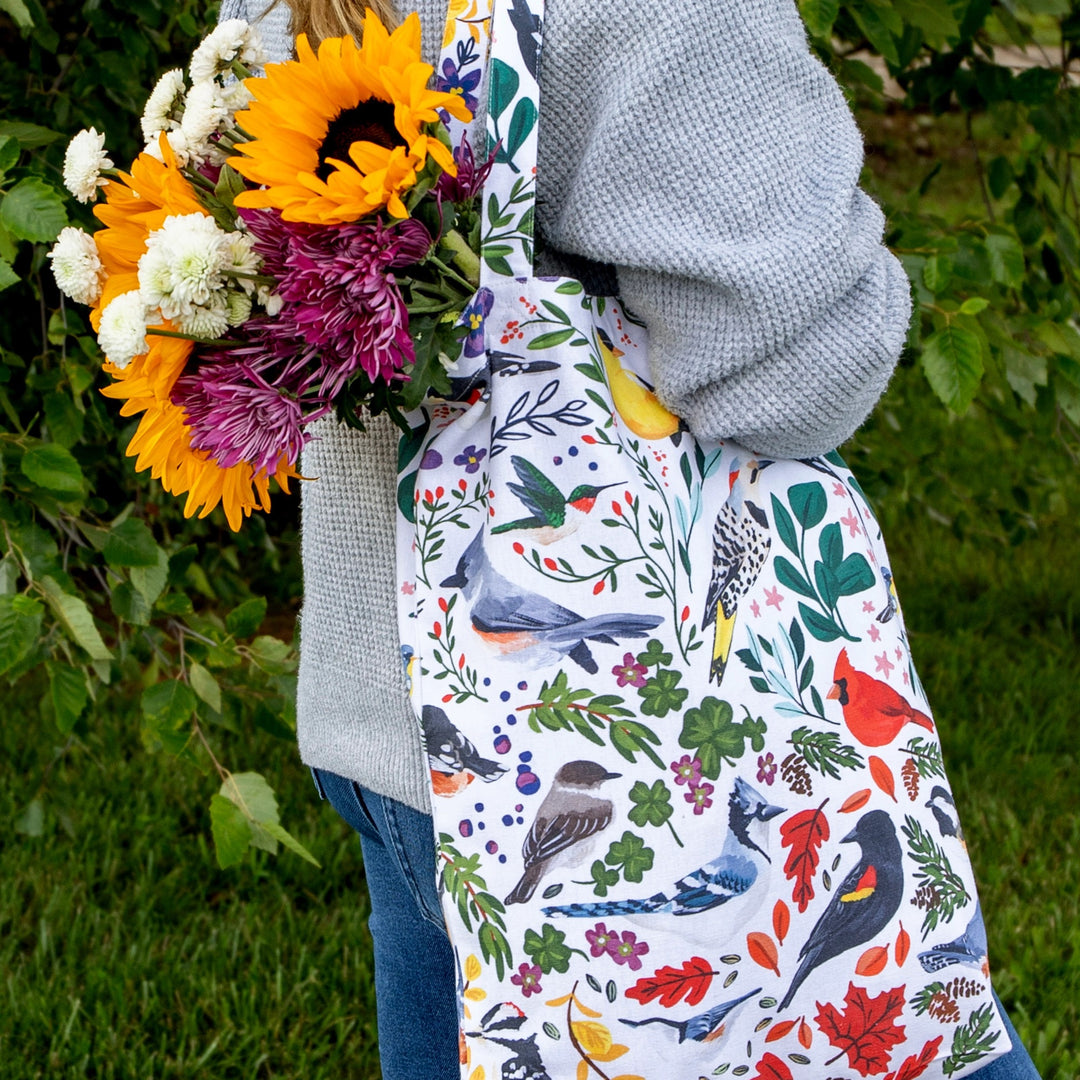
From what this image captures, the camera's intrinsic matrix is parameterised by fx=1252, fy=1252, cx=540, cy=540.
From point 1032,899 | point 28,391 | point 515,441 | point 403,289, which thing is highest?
point 403,289

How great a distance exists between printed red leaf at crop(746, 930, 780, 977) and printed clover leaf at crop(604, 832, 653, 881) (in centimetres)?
11

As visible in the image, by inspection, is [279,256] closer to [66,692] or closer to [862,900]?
[862,900]

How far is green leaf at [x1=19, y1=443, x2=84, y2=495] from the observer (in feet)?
5.13

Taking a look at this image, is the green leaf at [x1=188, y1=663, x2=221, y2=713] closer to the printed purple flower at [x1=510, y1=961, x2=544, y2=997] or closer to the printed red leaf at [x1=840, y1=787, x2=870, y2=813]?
the printed purple flower at [x1=510, y1=961, x2=544, y2=997]

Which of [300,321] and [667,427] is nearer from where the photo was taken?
[300,321]

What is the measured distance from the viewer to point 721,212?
3.10 ft

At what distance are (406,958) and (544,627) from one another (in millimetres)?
459

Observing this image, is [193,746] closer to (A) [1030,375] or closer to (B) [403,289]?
(B) [403,289]

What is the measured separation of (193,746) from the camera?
5.63 ft

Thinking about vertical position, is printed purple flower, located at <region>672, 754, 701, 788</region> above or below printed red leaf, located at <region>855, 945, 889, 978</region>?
above

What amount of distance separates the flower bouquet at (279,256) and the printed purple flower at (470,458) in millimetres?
64

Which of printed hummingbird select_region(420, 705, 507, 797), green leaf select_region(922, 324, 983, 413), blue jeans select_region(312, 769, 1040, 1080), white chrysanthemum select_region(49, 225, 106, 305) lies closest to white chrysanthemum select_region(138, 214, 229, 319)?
white chrysanthemum select_region(49, 225, 106, 305)

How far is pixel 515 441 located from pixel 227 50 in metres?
0.38

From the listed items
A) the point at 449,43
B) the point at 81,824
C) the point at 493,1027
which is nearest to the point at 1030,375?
the point at 449,43
